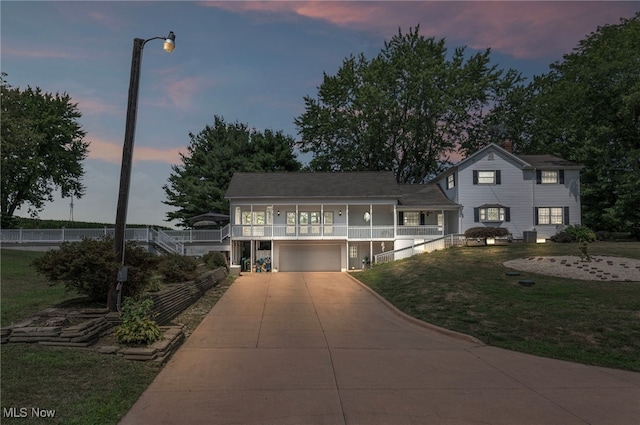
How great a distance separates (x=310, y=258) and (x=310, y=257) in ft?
0.24

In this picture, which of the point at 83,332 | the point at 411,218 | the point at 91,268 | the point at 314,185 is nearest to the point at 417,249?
the point at 411,218

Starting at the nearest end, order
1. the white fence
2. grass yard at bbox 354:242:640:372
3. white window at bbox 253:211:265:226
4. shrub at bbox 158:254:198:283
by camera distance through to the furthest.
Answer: grass yard at bbox 354:242:640:372 → shrub at bbox 158:254:198:283 → the white fence → white window at bbox 253:211:265:226

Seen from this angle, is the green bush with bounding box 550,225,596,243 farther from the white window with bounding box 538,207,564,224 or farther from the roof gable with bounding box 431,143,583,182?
the roof gable with bounding box 431,143,583,182

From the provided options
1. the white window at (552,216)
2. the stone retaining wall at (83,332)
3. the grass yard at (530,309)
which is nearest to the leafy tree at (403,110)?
the white window at (552,216)

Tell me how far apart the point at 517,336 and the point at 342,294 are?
8.82m

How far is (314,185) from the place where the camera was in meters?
32.2

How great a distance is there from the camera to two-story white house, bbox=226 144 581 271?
98.8 ft

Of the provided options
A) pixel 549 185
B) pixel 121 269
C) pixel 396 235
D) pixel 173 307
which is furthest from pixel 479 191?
pixel 121 269

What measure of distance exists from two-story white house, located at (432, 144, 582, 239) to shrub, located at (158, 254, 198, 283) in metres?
22.1

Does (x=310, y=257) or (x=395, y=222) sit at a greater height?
(x=395, y=222)

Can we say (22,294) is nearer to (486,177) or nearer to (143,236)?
(143,236)

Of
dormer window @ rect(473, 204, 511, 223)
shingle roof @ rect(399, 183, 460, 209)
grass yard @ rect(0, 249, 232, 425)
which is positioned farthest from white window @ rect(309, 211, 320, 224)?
grass yard @ rect(0, 249, 232, 425)

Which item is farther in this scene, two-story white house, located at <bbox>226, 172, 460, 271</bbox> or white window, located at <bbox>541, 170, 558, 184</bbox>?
white window, located at <bbox>541, 170, 558, 184</bbox>

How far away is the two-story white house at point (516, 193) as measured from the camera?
105 feet
